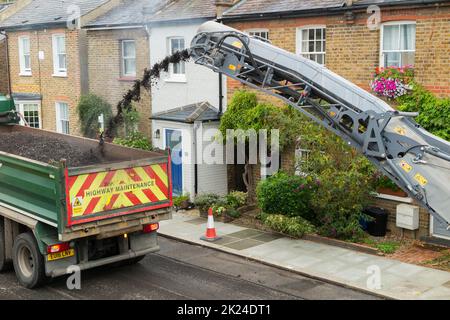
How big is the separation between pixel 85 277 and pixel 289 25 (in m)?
8.07

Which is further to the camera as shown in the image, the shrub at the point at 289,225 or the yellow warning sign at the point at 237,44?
the shrub at the point at 289,225

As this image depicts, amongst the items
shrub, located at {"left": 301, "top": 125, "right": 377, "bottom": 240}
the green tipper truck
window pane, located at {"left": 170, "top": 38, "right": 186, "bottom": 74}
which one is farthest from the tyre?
window pane, located at {"left": 170, "top": 38, "right": 186, "bottom": 74}

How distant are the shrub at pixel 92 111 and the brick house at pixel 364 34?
6697 mm

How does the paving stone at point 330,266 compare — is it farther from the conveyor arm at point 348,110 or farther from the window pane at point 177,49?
the window pane at point 177,49

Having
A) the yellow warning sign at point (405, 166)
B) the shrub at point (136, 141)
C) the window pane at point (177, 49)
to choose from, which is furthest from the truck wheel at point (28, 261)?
the window pane at point (177, 49)

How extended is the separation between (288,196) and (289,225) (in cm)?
78

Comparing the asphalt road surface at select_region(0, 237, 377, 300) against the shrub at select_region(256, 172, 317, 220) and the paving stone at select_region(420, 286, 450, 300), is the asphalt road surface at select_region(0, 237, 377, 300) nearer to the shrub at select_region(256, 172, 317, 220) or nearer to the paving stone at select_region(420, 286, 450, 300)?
the paving stone at select_region(420, 286, 450, 300)

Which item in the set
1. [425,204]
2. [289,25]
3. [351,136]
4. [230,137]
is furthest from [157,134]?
[425,204]

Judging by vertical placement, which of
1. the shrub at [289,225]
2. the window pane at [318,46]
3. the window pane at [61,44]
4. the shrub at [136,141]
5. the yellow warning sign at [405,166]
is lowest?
the shrub at [289,225]

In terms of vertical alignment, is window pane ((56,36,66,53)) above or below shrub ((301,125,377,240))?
above

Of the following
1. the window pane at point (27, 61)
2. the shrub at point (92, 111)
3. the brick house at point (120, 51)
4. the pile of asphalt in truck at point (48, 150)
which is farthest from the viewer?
the window pane at point (27, 61)

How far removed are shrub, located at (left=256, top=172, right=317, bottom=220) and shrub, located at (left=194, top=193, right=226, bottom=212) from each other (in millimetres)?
1573

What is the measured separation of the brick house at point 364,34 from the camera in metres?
12.4

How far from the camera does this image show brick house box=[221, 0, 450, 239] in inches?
490
